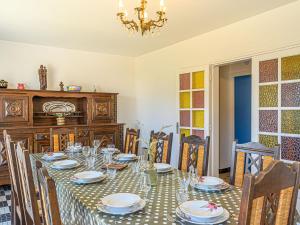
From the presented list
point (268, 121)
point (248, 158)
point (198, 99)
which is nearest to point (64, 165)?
point (248, 158)

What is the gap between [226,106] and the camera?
509 cm

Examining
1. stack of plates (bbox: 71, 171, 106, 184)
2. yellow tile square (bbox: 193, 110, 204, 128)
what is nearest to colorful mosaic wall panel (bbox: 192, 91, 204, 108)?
yellow tile square (bbox: 193, 110, 204, 128)

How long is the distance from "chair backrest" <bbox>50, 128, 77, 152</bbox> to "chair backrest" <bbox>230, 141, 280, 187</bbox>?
2140 millimetres

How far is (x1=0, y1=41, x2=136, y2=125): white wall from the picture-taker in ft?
14.6

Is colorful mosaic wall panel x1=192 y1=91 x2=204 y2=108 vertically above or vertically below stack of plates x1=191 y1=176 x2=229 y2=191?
above

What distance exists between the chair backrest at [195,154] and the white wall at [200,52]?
1.63 meters

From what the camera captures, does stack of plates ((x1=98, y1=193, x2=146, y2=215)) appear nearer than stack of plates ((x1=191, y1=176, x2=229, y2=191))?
Yes

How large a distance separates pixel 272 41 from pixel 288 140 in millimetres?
1202

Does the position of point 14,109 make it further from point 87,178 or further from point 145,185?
point 145,185

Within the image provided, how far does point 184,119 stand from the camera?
14.6 ft

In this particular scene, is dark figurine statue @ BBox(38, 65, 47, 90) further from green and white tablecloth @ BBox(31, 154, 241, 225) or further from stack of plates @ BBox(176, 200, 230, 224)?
stack of plates @ BBox(176, 200, 230, 224)

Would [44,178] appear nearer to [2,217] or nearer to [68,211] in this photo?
[68,211]

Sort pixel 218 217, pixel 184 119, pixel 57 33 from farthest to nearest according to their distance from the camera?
pixel 184 119, pixel 57 33, pixel 218 217

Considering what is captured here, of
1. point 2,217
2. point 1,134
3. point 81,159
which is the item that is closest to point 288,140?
point 81,159
